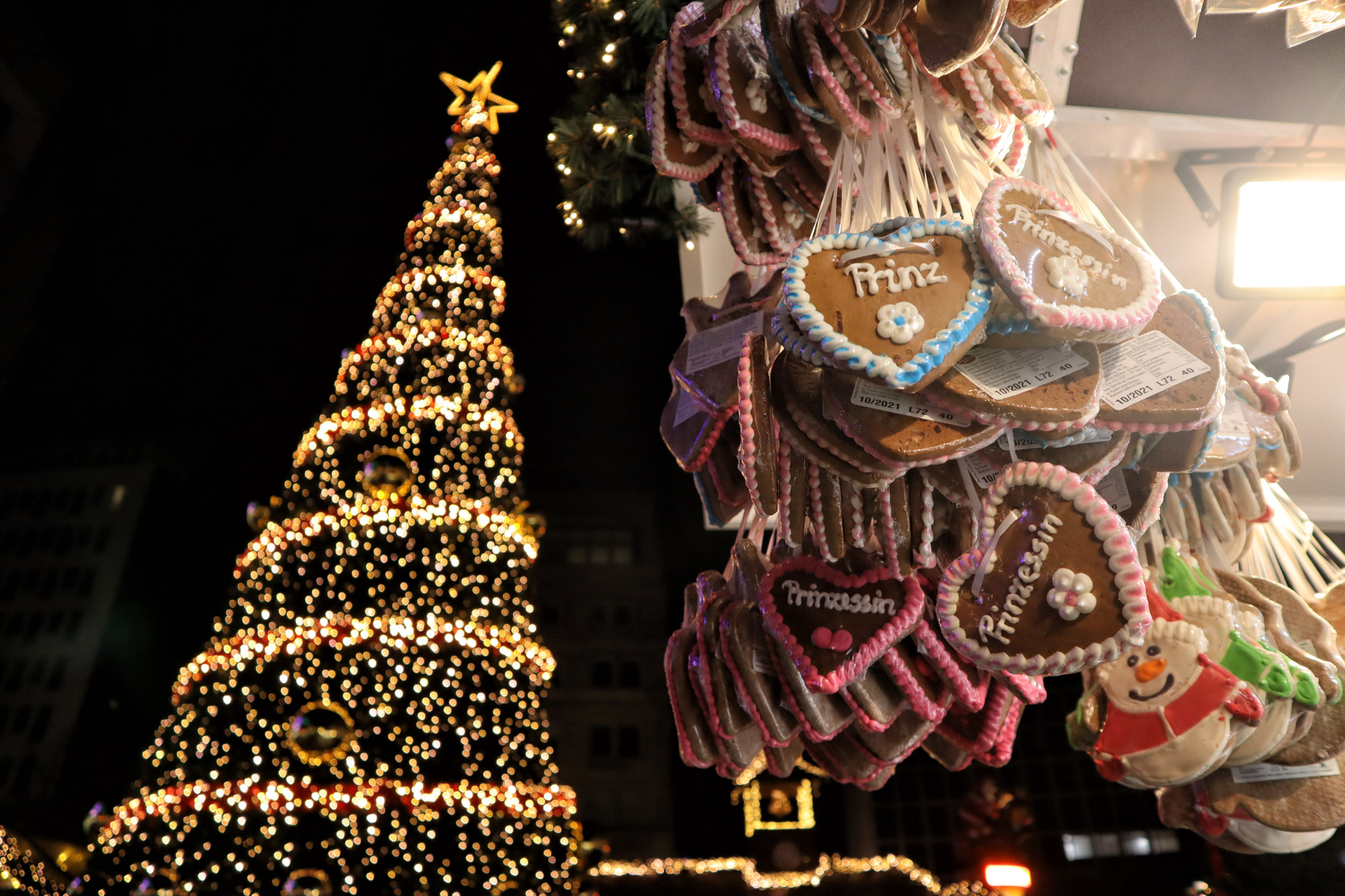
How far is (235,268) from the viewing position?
4887mm

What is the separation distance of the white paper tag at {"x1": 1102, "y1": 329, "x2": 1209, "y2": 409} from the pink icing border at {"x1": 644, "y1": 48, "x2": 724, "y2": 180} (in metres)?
0.67

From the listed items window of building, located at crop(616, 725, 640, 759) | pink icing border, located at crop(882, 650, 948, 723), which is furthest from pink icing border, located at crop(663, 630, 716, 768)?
window of building, located at crop(616, 725, 640, 759)

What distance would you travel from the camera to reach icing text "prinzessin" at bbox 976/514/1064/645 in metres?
0.74

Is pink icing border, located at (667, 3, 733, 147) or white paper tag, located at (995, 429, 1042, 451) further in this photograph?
pink icing border, located at (667, 3, 733, 147)

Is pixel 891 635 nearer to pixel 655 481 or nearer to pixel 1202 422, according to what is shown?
pixel 1202 422

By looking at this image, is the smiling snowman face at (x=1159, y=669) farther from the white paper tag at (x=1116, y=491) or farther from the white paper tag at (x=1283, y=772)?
the white paper tag at (x=1116, y=491)

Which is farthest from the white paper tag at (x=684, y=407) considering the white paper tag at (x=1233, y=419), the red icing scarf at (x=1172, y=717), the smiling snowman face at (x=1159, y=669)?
the red icing scarf at (x=1172, y=717)

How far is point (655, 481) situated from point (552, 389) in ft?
2.62

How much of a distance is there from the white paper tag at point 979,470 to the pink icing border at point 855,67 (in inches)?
17.3

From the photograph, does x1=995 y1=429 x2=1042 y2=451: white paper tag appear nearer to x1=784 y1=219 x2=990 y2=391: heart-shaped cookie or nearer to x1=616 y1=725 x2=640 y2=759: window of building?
x1=784 y1=219 x2=990 y2=391: heart-shaped cookie

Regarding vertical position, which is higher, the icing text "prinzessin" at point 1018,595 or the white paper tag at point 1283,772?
the icing text "prinzessin" at point 1018,595

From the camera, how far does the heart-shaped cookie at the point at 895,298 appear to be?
719 mm

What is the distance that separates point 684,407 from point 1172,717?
1000 mm

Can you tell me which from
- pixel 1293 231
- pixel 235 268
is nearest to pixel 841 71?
pixel 1293 231
